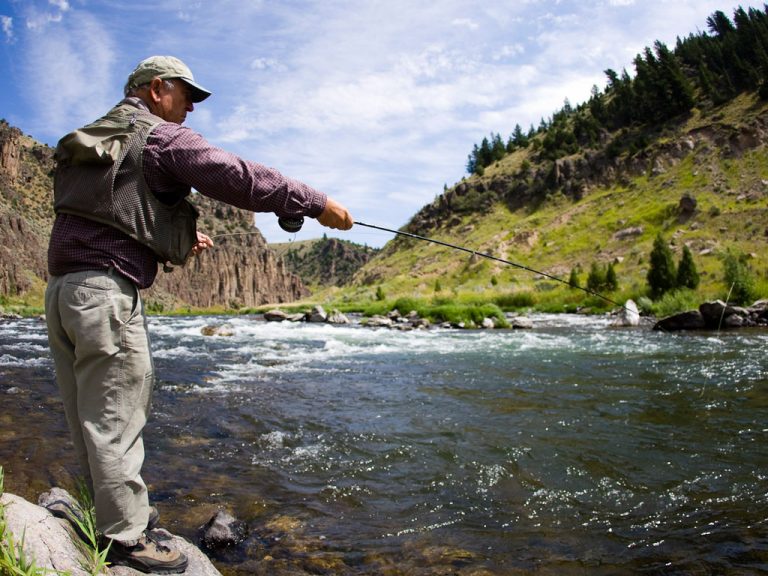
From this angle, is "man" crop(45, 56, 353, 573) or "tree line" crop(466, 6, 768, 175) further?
"tree line" crop(466, 6, 768, 175)

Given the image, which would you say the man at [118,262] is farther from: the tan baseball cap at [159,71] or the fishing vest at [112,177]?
the tan baseball cap at [159,71]

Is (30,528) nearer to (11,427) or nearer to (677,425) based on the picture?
(11,427)

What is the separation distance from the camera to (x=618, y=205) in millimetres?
73000

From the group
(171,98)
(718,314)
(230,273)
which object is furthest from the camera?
(230,273)

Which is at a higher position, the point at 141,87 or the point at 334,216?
the point at 141,87

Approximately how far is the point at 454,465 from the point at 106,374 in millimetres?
3851

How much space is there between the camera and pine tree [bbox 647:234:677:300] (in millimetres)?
32344

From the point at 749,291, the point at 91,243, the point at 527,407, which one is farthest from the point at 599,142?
Result: the point at 91,243

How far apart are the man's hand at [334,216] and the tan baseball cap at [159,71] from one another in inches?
39.7

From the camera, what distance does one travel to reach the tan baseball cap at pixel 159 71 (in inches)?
111

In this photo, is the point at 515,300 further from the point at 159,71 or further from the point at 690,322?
the point at 159,71

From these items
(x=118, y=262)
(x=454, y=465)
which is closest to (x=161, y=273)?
(x=454, y=465)

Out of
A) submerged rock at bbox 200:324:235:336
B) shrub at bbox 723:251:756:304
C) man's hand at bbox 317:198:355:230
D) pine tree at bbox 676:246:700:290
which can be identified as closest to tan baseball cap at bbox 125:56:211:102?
man's hand at bbox 317:198:355:230

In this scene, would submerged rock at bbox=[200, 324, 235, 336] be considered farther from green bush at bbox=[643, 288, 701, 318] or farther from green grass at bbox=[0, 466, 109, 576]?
green bush at bbox=[643, 288, 701, 318]
